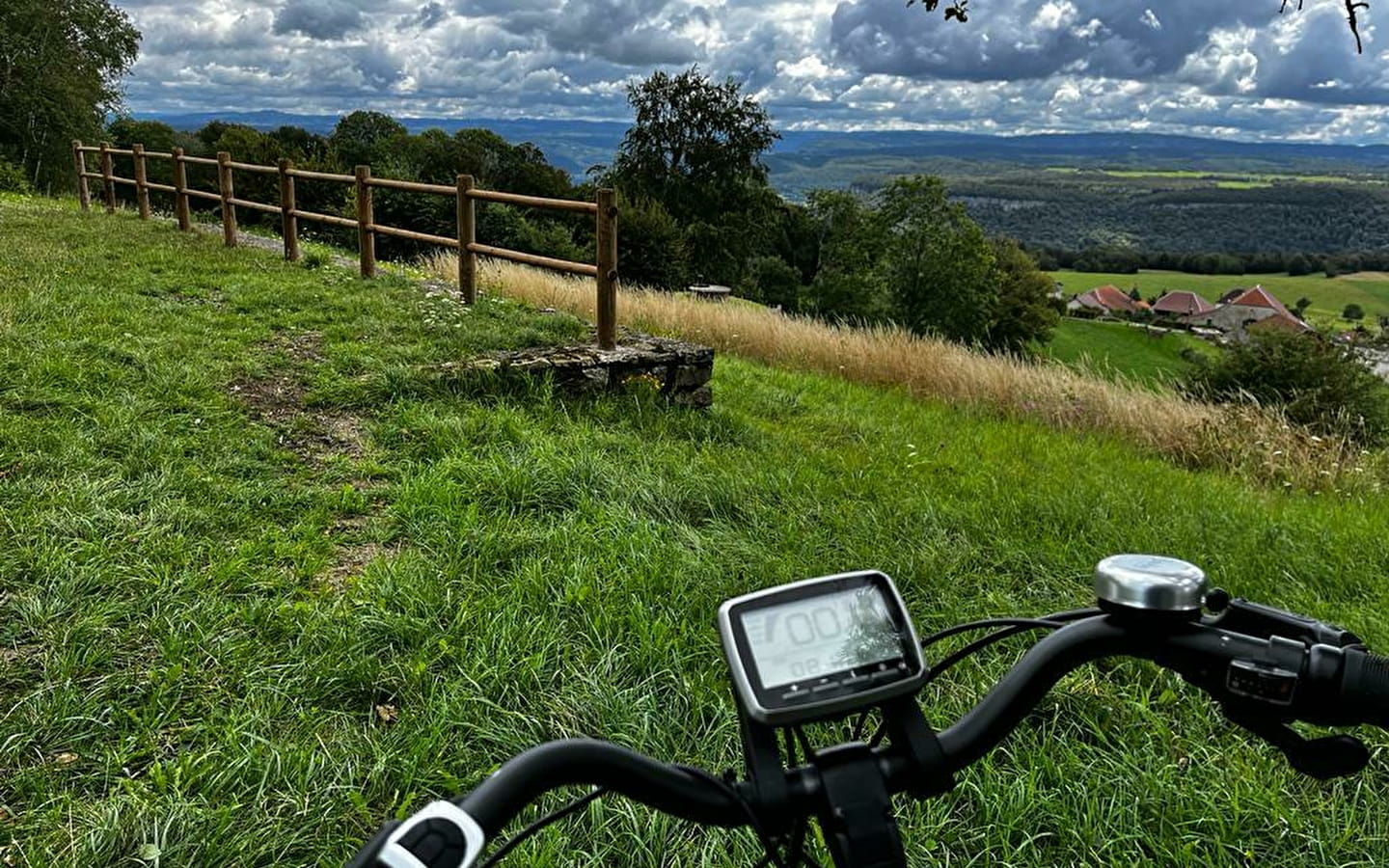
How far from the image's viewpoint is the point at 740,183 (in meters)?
33.9

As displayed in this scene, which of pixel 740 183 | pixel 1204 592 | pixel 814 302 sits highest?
pixel 740 183

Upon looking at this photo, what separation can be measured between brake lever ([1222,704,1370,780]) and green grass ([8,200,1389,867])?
3.75ft

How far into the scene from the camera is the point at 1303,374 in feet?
56.3

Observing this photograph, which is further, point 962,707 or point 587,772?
point 962,707

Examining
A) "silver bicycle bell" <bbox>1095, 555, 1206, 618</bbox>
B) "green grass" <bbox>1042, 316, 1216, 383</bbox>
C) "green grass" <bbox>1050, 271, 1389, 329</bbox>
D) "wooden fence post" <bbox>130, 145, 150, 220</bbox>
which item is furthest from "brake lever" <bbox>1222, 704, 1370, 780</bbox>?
"green grass" <bbox>1050, 271, 1389, 329</bbox>

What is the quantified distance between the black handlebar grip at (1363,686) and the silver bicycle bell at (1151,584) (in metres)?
0.11

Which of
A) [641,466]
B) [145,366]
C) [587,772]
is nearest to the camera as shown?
[587,772]

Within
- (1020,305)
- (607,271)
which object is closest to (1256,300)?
(1020,305)

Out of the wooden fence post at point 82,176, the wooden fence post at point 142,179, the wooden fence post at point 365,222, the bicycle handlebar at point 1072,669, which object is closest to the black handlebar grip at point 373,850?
the bicycle handlebar at point 1072,669

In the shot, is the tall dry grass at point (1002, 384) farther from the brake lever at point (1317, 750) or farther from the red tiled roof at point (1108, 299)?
the red tiled roof at point (1108, 299)

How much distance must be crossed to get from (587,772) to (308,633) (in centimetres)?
201

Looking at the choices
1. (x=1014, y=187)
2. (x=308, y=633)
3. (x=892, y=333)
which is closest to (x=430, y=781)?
(x=308, y=633)

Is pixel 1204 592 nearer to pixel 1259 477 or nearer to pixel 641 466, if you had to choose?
pixel 641 466

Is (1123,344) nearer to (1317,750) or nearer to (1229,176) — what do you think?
(1317,750)
